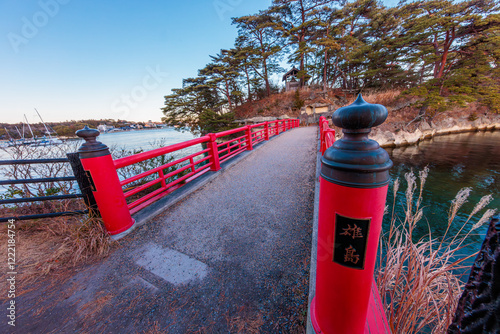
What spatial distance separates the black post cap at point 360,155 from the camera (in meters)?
0.72

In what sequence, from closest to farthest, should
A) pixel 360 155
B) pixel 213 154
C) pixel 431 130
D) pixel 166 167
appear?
pixel 360 155
pixel 166 167
pixel 213 154
pixel 431 130

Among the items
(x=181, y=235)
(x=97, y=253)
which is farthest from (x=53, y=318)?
(x=181, y=235)

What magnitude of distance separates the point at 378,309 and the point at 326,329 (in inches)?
19.0

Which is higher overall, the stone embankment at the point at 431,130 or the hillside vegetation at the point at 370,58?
the hillside vegetation at the point at 370,58

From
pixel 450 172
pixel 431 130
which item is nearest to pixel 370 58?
pixel 431 130

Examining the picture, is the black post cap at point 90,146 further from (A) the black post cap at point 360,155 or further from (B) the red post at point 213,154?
(A) the black post cap at point 360,155

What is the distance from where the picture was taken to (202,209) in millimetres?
2877

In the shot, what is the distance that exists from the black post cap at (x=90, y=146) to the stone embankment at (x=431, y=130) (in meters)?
15.0

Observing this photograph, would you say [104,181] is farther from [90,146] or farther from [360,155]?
[360,155]

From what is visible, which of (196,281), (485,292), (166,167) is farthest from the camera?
(166,167)

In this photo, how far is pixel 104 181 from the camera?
2113 millimetres

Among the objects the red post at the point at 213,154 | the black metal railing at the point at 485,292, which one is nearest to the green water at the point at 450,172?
the black metal railing at the point at 485,292

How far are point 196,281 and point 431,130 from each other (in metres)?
21.7

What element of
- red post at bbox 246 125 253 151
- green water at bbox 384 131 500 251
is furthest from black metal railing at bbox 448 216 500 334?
red post at bbox 246 125 253 151
